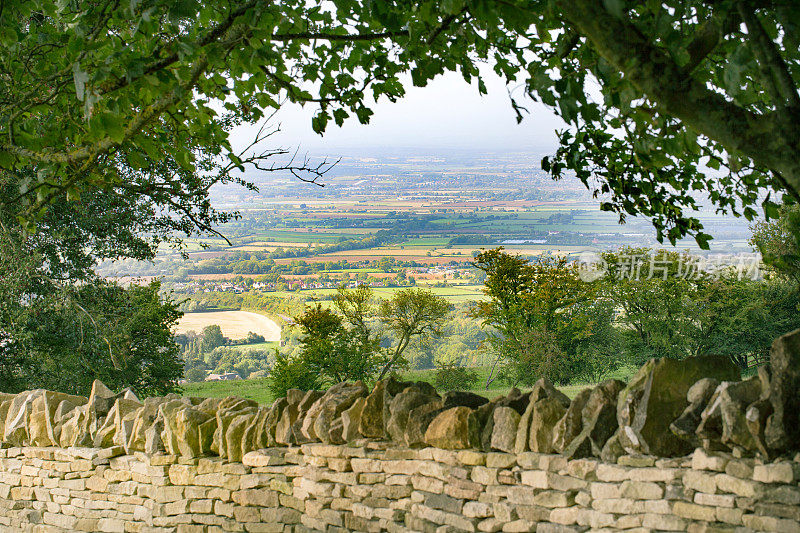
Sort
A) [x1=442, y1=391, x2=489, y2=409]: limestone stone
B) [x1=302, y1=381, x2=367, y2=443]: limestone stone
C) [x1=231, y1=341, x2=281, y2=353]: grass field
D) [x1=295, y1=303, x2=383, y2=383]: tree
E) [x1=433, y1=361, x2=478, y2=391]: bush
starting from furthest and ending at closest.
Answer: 1. [x1=231, y1=341, x2=281, y2=353]: grass field
2. [x1=433, y1=361, x2=478, y2=391]: bush
3. [x1=295, y1=303, x2=383, y2=383]: tree
4. [x1=302, y1=381, x2=367, y2=443]: limestone stone
5. [x1=442, y1=391, x2=489, y2=409]: limestone stone

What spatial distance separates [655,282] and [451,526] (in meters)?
14.9

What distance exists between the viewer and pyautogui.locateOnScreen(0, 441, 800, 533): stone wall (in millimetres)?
3219

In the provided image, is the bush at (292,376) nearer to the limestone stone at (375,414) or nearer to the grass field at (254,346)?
the grass field at (254,346)

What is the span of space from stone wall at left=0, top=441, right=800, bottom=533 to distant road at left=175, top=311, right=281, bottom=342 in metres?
13.1

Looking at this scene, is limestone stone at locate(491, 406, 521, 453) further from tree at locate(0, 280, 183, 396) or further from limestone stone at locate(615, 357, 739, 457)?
tree at locate(0, 280, 183, 396)

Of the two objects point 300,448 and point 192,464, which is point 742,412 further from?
point 192,464

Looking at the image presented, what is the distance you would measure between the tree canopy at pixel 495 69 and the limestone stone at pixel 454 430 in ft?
5.42

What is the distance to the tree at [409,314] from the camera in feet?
49.8

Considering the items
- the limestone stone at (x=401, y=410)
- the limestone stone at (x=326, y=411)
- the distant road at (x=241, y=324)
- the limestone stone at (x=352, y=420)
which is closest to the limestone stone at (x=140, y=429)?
the limestone stone at (x=326, y=411)

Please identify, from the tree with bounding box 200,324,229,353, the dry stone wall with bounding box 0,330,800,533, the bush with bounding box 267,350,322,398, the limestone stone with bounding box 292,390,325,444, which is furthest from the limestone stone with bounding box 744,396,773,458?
the tree with bounding box 200,324,229,353

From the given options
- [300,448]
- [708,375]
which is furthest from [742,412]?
[300,448]

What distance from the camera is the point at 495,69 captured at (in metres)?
4.56

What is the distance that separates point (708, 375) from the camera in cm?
360

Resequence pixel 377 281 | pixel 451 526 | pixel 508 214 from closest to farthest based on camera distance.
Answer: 1. pixel 451 526
2. pixel 377 281
3. pixel 508 214
